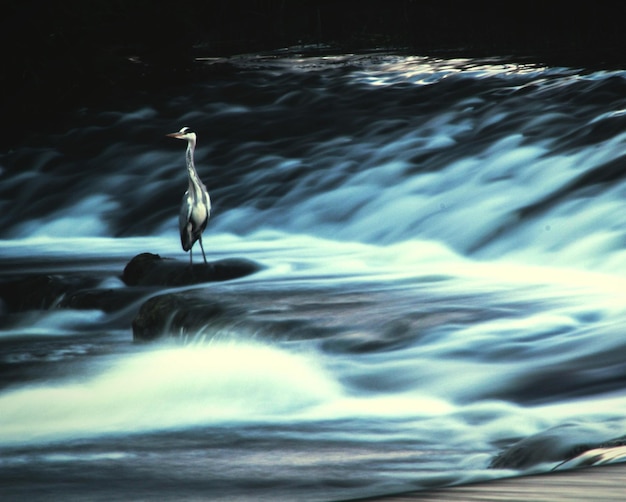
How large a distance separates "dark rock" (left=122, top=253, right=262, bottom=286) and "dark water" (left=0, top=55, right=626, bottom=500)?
17cm

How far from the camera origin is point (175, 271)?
731cm

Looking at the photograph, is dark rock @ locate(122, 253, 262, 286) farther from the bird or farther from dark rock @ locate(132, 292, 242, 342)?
dark rock @ locate(132, 292, 242, 342)

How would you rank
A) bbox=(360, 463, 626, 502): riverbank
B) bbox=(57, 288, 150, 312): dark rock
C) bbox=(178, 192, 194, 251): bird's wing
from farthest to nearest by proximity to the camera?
bbox=(178, 192, 194, 251): bird's wing
bbox=(57, 288, 150, 312): dark rock
bbox=(360, 463, 626, 502): riverbank

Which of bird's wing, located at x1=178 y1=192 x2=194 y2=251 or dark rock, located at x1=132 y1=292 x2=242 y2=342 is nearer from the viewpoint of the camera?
dark rock, located at x1=132 y1=292 x2=242 y2=342

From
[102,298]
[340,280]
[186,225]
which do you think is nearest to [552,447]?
[340,280]

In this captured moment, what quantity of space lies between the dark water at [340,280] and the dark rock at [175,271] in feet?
0.56

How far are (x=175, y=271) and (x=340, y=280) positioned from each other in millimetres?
980

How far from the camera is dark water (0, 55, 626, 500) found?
406 centimetres

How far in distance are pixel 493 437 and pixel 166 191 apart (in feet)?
23.0

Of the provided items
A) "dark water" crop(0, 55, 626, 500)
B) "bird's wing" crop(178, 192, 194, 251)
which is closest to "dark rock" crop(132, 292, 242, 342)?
"dark water" crop(0, 55, 626, 500)

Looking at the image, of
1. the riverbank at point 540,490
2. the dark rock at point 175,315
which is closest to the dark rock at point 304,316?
the dark rock at point 175,315

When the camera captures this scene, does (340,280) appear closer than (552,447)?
No

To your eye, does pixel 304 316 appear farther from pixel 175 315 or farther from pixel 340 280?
pixel 340 280

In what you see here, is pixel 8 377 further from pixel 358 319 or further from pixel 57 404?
pixel 358 319
